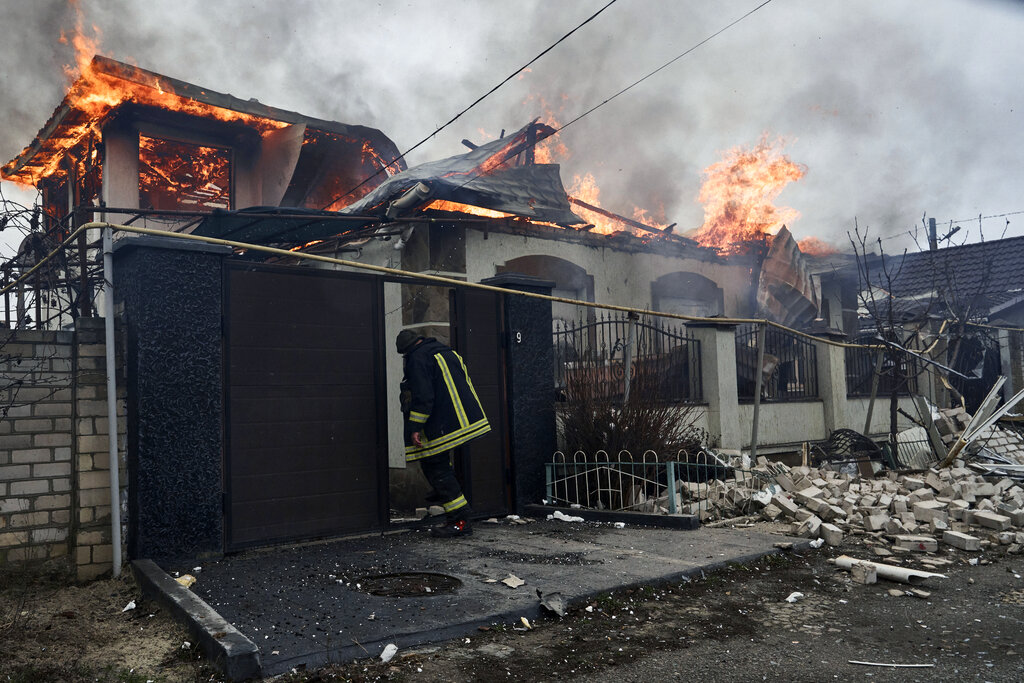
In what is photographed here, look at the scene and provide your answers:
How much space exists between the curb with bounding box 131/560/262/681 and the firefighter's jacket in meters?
2.30

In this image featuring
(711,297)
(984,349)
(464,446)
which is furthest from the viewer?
(984,349)

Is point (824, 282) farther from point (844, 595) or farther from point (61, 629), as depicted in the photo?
point (61, 629)

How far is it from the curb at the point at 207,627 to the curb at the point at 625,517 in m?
3.71

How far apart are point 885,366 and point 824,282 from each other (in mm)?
4636

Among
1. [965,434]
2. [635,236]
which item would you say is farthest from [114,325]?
[965,434]

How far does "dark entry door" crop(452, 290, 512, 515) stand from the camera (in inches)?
300

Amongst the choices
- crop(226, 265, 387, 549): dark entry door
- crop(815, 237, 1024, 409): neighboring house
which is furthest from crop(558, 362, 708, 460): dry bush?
crop(815, 237, 1024, 409): neighboring house

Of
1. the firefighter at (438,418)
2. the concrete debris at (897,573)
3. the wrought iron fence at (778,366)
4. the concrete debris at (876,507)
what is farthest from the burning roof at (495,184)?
the concrete debris at (897,573)

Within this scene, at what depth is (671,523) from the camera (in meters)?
6.93

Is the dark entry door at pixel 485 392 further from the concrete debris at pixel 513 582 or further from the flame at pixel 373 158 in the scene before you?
the flame at pixel 373 158

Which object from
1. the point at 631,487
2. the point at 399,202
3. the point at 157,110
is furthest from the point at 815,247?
the point at 157,110

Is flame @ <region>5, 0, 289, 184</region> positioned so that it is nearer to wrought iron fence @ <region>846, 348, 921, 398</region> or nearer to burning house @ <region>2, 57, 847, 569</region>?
burning house @ <region>2, 57, 847, 569</region>

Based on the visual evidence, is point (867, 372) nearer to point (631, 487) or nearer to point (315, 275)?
point (631, 487)

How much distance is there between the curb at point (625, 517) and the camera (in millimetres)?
6855
